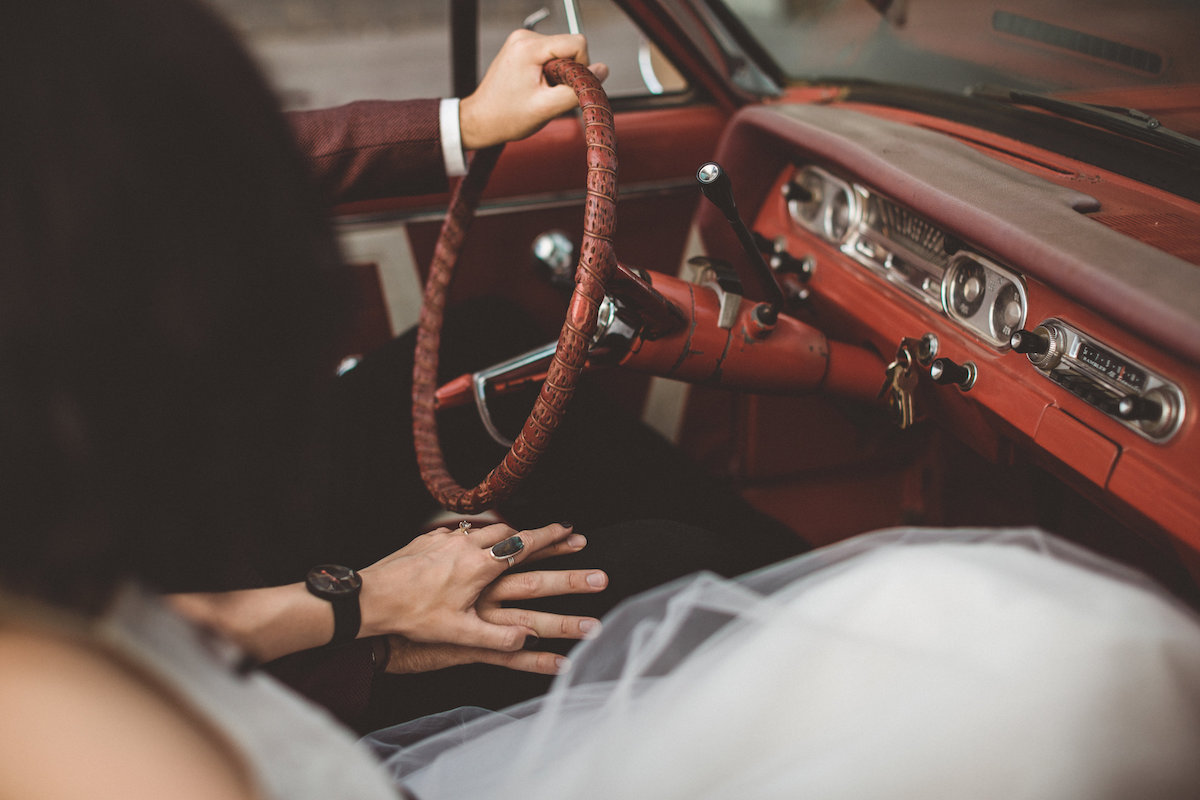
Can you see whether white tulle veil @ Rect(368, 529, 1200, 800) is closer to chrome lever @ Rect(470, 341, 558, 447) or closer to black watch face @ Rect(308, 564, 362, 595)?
black watch face @ Rect(308, 564, 362, 595)

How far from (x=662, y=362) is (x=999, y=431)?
0.46 m

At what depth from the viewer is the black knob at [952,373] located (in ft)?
3.19

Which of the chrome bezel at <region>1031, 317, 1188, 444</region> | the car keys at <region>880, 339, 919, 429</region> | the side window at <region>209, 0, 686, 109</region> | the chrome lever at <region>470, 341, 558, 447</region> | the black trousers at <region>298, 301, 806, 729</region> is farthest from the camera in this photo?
the side window at <region>209, 0, 686, 109</region>

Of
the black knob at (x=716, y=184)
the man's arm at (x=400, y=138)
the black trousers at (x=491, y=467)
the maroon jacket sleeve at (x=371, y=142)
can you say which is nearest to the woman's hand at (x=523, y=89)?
the man's arm at (x=400, y=138)

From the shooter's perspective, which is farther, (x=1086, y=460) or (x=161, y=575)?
(x=1086, y=460)

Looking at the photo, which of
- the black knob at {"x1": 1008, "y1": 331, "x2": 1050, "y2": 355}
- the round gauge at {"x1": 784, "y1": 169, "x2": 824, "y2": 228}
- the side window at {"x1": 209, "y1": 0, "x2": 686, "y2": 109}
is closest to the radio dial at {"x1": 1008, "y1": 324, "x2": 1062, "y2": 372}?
the black knob at {"x1": 1008, "y1": 331, "x2": 1050, "y2": 355}

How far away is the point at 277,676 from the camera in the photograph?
810mm

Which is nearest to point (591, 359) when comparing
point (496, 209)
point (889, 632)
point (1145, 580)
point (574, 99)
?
point (574, 99)

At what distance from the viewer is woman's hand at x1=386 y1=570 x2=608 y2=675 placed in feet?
2.83

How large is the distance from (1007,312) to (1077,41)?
47cm

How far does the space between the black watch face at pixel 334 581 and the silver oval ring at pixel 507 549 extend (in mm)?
153

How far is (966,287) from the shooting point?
1.02 m

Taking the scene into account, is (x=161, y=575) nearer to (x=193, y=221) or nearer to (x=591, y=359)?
(x=193, y=221)

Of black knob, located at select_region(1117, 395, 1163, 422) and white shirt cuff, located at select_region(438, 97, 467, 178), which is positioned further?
white shirt cuff, located at select_region(438, 97, 467, 178)
